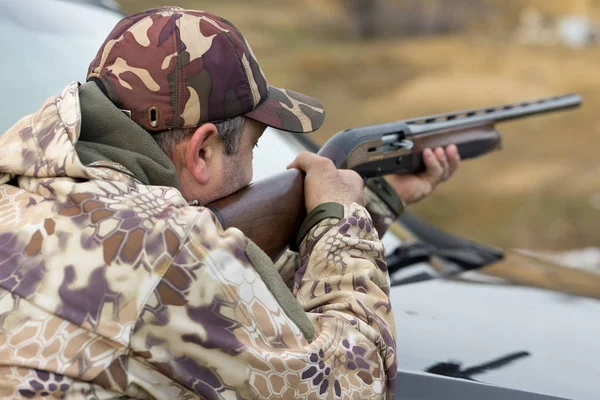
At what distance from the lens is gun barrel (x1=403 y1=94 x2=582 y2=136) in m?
2.97

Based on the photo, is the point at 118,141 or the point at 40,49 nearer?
the point at 118,141

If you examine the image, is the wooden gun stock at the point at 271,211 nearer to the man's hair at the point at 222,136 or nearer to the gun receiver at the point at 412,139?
the man's hair at the point at 222,136

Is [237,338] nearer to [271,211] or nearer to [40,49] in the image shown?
[271,211]

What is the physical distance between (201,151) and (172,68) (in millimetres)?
185

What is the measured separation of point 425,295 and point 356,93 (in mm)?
9630

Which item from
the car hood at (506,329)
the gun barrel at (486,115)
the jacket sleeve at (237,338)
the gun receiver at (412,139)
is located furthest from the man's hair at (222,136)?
the gun barrel at (486,115)

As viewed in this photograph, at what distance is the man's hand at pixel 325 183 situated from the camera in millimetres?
2066

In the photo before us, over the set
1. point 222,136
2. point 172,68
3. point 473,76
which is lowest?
point 473,76

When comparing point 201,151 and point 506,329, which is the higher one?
point 201,151

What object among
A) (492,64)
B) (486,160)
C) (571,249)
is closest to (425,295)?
(571,249)

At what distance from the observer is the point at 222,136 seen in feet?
5.93

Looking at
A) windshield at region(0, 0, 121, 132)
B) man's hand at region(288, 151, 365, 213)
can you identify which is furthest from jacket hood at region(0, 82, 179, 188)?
windshield at region(0, 0, 121, 132)

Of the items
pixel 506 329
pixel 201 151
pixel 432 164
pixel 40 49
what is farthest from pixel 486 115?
pixel 201 151

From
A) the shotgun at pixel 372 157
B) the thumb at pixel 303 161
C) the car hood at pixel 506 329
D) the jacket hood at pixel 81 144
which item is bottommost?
the car hood at pixel 506 329
